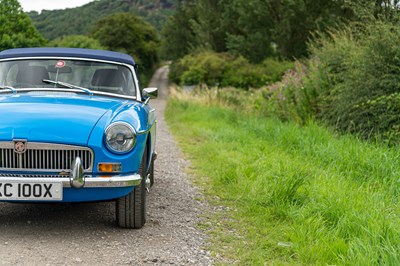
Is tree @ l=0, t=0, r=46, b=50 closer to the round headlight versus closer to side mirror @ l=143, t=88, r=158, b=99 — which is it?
side mirror @ l=143, t=88, r=158, b=99

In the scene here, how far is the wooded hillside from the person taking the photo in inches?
3760

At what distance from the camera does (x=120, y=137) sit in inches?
173

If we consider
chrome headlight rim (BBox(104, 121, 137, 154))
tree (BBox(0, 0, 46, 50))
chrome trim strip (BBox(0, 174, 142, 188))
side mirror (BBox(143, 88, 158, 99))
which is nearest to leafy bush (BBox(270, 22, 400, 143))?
side mirror (BBox(143, 88, 158, 99))

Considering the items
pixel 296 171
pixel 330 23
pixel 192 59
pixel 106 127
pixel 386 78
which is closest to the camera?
pixel 106 127

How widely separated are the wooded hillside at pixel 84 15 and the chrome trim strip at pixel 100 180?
82.5 m

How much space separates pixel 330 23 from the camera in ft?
102

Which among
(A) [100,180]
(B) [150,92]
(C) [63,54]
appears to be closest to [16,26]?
(C) [63,54]

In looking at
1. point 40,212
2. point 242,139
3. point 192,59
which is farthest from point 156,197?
point 192,59

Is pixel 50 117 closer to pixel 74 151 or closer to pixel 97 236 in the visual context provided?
pixel 74 151

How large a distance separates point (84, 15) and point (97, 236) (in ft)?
358

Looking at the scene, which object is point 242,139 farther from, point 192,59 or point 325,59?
point 192,59

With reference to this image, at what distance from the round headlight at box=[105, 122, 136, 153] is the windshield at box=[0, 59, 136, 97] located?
135 cm

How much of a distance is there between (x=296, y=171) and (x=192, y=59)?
112ft

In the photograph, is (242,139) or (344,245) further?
(242,139)
